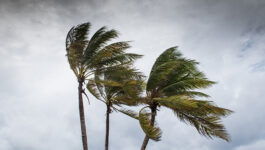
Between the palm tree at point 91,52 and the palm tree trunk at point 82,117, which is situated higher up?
the palm tree at point 91,52

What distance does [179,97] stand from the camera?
40.9ft

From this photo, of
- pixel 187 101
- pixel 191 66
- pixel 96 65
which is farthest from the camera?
pixel 191 66

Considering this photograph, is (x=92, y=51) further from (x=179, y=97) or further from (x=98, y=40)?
(x=179, y=97)

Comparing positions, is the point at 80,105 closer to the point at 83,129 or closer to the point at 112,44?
the point at 83,129

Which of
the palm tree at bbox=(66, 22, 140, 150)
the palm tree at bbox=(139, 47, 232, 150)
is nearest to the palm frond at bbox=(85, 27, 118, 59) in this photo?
the palm tree at bbox=(66, 22, 140, 150)

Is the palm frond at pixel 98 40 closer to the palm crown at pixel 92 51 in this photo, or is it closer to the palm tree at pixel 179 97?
the palm crown at pixel 92 51

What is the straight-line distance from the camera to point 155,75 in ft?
47.2

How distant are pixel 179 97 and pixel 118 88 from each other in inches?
157

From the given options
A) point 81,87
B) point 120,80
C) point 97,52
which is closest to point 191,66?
point 120,80

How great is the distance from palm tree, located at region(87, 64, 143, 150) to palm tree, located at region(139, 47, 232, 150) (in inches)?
34.9

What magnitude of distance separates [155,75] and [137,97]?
1777mm

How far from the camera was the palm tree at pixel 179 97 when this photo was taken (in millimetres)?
12451

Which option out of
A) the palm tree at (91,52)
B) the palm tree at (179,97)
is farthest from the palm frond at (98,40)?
the palm tree at (179,97)

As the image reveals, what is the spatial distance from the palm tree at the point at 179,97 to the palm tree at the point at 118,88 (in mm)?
888
